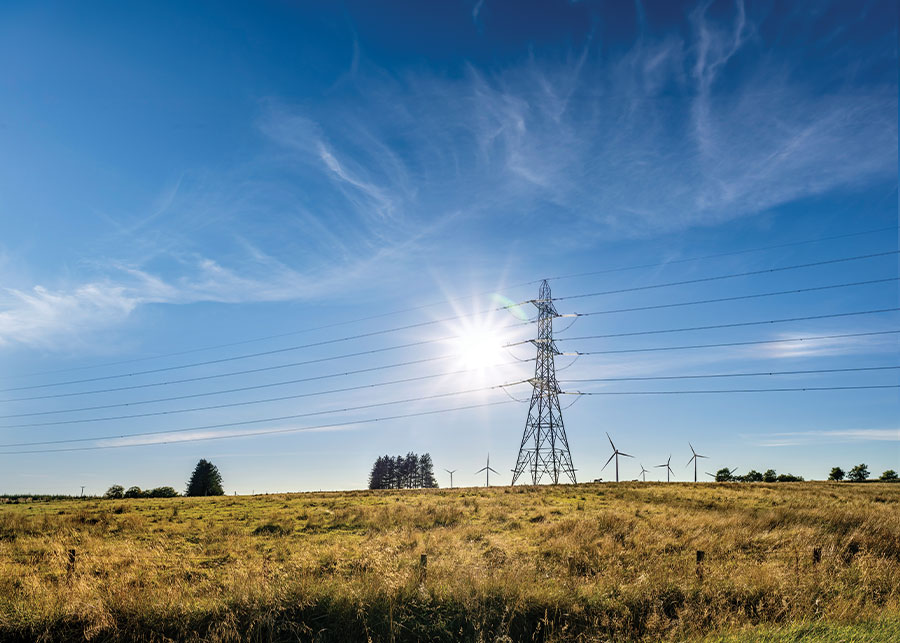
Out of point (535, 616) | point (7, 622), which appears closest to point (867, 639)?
point (535, 616)

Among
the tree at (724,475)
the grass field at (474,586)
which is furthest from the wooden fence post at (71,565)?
the tree at (724,475)

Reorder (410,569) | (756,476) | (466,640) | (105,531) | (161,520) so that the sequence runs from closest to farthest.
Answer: (466,640) → (410,569) → (105,531) → (161,520) → (756,476)

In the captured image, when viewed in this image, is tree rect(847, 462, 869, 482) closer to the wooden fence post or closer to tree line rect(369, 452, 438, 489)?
tree line rect(369, 452, 438, 489)

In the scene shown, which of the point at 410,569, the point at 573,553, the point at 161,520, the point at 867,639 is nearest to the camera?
the point at 867,639

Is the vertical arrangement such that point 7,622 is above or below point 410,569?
below

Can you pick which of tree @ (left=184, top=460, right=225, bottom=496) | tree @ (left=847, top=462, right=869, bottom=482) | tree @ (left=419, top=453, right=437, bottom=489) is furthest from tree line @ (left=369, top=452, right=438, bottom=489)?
tree @ (left=847, top=462, right=869, bottom=482)

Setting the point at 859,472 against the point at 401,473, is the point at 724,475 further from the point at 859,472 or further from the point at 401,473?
the point at 401,473

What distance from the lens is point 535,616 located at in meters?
10.3

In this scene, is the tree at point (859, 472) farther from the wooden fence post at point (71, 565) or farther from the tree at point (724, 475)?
the wooden fence post at point (71, 565)

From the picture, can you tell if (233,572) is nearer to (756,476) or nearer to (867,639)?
(867,639)

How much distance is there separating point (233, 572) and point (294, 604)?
271cm

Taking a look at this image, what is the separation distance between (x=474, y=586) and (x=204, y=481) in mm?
103764

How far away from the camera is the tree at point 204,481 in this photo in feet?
324

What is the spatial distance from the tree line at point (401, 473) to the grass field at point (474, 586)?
5039 inches
